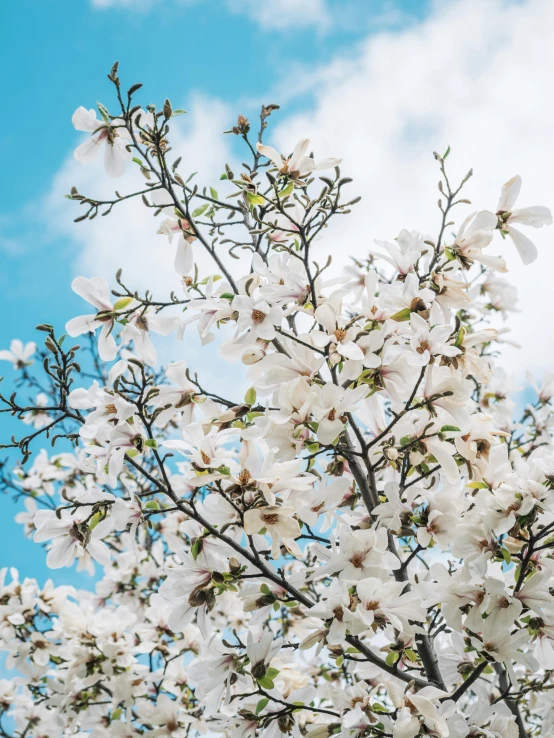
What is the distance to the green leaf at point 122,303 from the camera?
7.69 ft

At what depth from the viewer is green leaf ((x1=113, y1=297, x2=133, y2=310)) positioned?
234 cm

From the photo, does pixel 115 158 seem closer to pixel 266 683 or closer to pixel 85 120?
pixel 85 120

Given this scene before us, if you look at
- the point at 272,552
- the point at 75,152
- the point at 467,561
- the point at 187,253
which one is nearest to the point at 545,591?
the point at 467,561

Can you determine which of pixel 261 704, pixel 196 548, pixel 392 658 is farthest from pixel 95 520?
pixel 392 658

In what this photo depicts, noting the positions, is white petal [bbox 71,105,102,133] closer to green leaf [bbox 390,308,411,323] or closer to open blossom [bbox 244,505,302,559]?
green leaf [bbox 390,308,411,323]

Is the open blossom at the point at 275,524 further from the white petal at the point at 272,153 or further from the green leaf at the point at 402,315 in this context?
the white petal at the point at 272,153

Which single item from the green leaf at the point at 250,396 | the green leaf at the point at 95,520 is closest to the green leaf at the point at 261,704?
the green leaf at the point at 95,520

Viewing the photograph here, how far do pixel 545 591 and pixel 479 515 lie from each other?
0.29m

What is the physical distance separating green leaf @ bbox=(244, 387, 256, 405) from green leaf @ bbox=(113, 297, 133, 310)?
0.59 m

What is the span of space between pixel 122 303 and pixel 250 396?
0.62 m

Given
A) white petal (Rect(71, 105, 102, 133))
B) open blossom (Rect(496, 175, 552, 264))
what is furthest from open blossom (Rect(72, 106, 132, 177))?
open blossom (Rect(496, 175, 552, 264))

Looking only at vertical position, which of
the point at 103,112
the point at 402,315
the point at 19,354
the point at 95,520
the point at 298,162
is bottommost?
the point at 95,520

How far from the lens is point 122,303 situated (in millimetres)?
2350

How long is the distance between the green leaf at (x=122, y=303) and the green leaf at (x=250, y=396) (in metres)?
0.59
